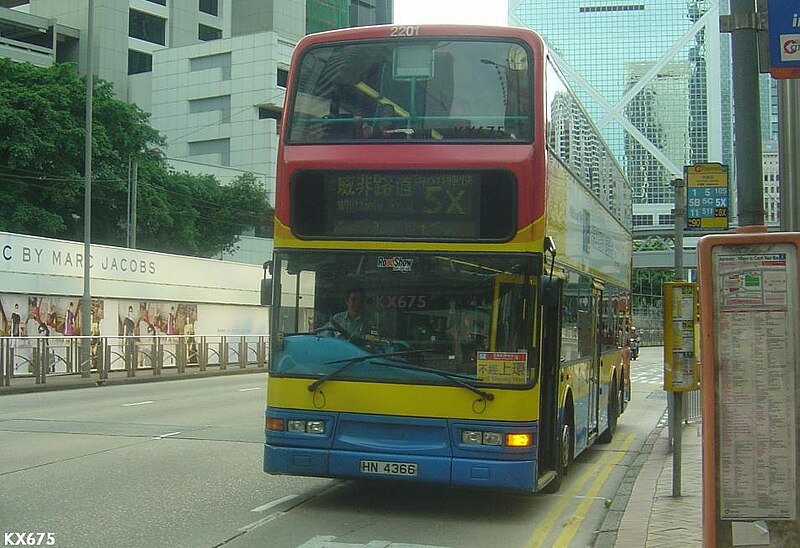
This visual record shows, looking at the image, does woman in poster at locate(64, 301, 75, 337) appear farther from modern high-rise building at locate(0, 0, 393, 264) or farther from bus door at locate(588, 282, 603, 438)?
modern high-rise building at locate(0, 0, 393, 264)

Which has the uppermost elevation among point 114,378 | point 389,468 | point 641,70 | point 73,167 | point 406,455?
point 641,70

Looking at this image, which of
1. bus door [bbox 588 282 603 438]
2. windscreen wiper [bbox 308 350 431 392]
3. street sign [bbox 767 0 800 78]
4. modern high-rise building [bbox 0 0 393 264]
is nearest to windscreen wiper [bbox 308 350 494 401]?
windscreen wiper [bbox 308 350 431 392]

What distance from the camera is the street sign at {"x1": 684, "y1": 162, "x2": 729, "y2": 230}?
1422 cm

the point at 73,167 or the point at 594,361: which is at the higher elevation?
the point at 73,167

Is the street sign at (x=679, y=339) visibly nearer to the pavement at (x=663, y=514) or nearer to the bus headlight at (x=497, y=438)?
the pavement at (x=663, y=514)

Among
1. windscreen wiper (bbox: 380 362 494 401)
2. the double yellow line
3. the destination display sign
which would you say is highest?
the destination display sign

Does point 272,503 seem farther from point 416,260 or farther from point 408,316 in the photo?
point 416,260

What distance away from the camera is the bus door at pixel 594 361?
476 inches

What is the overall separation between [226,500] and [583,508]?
3.42 meters

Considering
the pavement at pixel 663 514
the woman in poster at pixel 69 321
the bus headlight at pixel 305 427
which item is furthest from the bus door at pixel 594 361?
the woman in poster at pixel 69 321

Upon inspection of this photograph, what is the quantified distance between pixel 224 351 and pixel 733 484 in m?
28.3

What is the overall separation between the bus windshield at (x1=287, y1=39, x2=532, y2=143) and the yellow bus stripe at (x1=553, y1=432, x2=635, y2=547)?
3374 millimetres

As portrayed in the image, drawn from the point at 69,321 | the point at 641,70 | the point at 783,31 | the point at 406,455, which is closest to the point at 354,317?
the point at 406,455

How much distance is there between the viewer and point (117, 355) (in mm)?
26422
